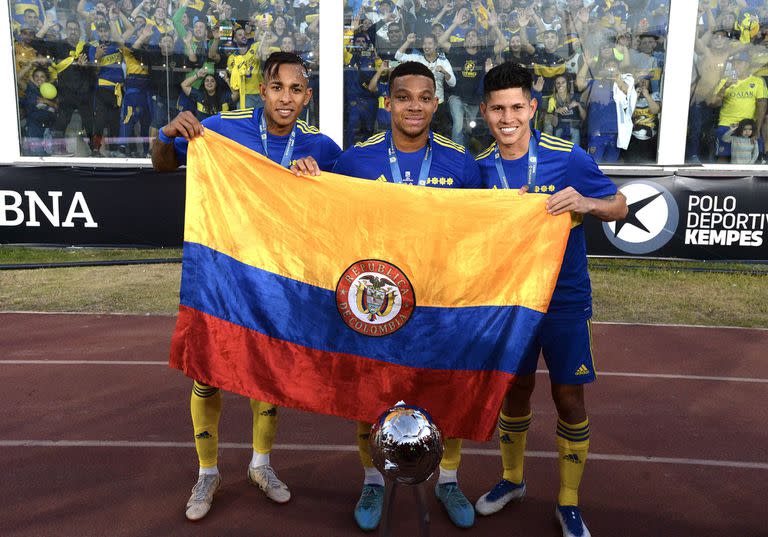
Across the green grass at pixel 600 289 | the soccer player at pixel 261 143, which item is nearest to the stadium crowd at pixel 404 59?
the green grass at pixel 600 289

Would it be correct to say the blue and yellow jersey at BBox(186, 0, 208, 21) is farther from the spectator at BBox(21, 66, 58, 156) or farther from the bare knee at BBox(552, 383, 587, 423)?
the bare knee at BBox(552, 383, 587, 423)

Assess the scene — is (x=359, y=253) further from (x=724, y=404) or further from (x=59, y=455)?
(x=724, y=404)

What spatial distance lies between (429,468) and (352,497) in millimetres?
2066

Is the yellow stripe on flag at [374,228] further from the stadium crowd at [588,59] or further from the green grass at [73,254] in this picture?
the stadium crowd at [588,59]

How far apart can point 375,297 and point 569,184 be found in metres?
0.98

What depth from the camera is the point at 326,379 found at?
3121mm

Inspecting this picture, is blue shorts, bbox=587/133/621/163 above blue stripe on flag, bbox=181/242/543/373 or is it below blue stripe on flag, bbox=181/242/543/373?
above

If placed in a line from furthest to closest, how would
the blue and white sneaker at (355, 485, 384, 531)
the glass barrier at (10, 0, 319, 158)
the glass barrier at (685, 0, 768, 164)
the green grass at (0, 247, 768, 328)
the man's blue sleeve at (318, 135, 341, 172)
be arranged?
the glass barrier at (10, 0, 319, 158)
the glass barrier at (685, 0, 768, 164)
the green grass at (0, 247, 768, 328)
the man's blue sleeve at (318, 135, 341, 172)
the blue and white sneaker at (355, 485, 384, 531)

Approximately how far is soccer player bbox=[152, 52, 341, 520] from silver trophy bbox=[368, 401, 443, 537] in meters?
1.86

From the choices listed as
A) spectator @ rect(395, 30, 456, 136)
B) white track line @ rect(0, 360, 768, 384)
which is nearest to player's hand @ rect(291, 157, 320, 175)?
white track line @ rect(0, 360, 768, 384)

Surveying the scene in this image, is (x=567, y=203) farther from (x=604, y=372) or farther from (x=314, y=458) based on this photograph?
(x=604, y=372)

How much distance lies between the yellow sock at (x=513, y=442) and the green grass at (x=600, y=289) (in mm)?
4006

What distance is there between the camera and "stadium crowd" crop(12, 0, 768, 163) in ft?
38.4

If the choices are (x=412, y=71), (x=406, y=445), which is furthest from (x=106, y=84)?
(x=406, y=445)
